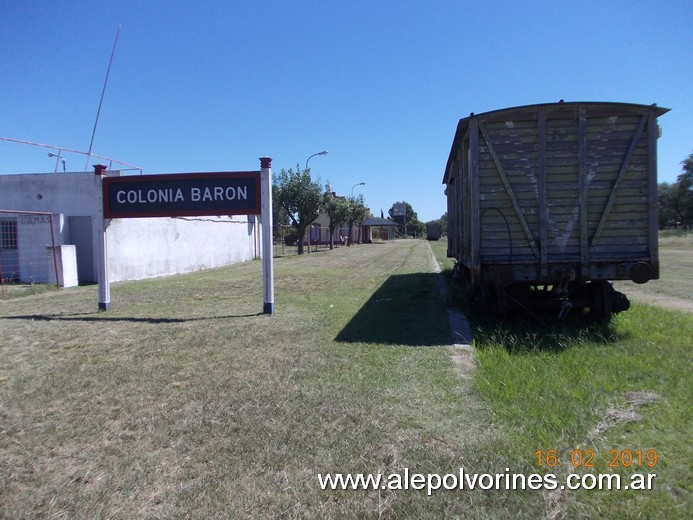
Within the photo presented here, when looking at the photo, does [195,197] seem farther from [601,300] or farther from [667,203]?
[667,203]

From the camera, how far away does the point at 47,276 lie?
14.7m

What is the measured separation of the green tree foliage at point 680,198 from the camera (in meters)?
58.7

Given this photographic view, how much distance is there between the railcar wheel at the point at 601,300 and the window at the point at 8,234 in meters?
16.2

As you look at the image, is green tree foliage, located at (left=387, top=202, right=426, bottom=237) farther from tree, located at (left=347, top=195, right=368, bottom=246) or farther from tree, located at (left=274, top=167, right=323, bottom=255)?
tree, located at (left=274, top=167, right=323, bottom=255)

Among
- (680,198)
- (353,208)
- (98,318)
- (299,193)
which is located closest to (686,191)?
(680,198)

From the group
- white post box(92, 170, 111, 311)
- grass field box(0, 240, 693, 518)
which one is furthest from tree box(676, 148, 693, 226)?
white post box(92, 170, 111, 311)

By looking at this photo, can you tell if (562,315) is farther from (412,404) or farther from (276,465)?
(276,465)

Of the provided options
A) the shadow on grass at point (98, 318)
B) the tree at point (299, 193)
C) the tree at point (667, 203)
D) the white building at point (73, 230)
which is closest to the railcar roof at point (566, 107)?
the shadow on grass at point (98, 318)

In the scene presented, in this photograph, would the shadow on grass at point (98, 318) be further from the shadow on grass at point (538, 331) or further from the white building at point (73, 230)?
the white building at point (73, 230)

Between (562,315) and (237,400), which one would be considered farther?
(562,315)

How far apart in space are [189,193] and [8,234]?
31.7 feet

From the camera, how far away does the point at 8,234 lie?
15727 millimetres

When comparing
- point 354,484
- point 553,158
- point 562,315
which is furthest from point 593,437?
point 553,158

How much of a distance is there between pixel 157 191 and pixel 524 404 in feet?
26.5
